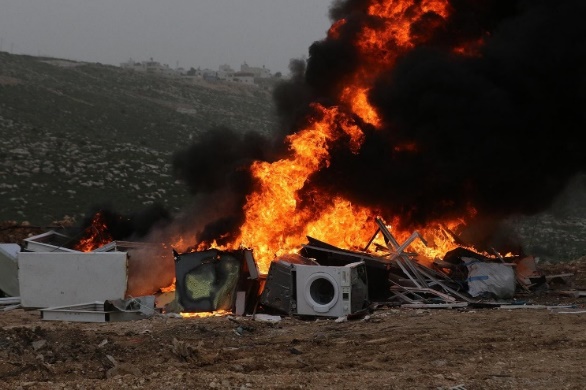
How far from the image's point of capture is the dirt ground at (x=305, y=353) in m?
8.41

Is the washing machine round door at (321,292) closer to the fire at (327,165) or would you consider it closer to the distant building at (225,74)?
the fire at (327,165)

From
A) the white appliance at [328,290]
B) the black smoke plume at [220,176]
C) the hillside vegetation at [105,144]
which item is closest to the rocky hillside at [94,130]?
the hillside vegetation at [105,144]

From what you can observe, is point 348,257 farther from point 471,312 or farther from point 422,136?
point 422,136

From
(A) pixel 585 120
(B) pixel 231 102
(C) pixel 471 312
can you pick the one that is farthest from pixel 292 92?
(B) pixel 231 102

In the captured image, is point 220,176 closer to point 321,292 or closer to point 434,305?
point 321,292

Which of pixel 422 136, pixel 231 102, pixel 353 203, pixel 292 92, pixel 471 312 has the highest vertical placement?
pixel 231 102

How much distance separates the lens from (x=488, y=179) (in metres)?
16.4

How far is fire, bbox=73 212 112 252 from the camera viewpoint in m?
16.3

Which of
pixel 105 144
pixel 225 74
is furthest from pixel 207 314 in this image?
pixel 225 74

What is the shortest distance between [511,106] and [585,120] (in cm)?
174

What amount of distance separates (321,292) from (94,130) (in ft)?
105

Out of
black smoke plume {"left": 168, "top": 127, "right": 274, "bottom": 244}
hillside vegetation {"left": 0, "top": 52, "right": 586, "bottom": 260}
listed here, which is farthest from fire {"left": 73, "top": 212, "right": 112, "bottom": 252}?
hillside vegetation {"left": 0, "top": 52, "right": 586, "bottom": 260}

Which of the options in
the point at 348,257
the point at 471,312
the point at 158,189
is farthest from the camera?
the point at 158,189

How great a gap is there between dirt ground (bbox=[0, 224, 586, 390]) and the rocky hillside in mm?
16066
